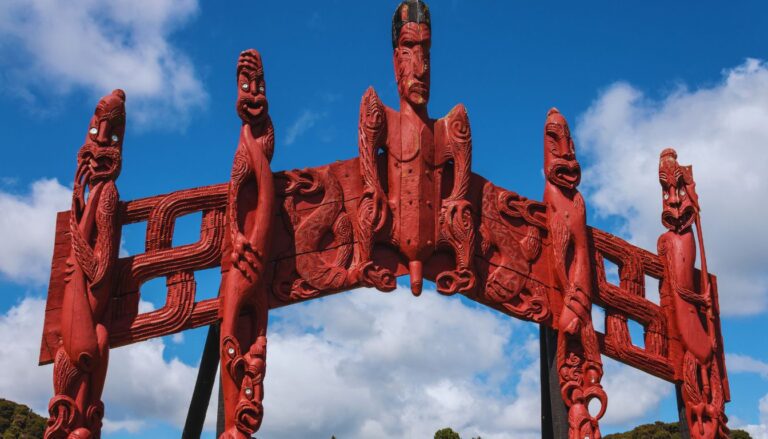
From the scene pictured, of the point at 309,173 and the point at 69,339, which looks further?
the point at 309,173

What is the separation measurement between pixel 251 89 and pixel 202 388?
2.74m

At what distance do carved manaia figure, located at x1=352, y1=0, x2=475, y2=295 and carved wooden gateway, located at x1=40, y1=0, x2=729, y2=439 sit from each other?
0.01m

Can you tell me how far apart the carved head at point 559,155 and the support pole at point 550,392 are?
5.04 ft

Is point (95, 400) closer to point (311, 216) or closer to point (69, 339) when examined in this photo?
point (69, 339)

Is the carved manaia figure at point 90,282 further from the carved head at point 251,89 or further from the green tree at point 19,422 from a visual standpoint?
the green tree at point 19,422

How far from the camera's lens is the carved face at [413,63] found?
8.59m

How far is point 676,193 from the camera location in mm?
9703

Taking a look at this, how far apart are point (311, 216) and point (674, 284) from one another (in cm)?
404

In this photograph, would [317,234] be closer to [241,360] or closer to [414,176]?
[414,176]

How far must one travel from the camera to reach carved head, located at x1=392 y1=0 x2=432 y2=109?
28.2 ft

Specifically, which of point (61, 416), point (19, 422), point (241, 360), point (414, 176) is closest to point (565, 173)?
point (414, 176)

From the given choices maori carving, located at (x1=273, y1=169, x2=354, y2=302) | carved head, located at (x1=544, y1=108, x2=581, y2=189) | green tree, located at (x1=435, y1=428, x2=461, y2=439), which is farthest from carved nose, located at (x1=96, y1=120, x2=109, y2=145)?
green tree, located at (x1=435, y1=428, x2=461, y2=439)

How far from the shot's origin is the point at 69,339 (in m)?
7.04

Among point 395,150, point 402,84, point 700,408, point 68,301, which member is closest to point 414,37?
point 402,84
